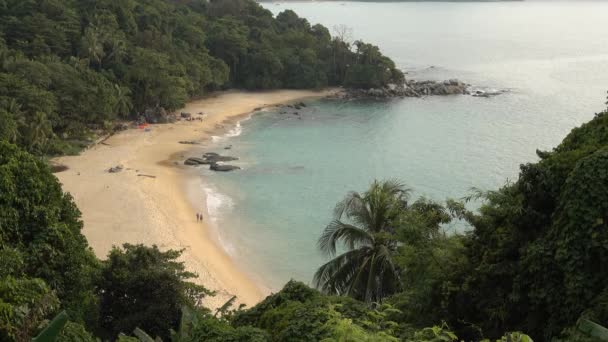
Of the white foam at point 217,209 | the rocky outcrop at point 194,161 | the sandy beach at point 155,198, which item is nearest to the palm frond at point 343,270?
the sandy beach at point 155,198

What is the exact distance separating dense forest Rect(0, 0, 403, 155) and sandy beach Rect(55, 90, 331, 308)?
3.24 metres

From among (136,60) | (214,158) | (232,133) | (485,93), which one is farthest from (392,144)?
(136,60)

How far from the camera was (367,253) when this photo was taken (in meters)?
16.6

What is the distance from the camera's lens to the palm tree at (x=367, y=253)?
16219mm

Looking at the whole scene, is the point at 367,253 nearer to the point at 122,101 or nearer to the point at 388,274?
the point at 388,274

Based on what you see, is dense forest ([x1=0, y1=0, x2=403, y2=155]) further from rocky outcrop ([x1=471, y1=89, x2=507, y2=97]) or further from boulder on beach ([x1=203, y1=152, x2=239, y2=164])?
rocky outcrop ([x1=471, y1=89, x2=507, y2=97])

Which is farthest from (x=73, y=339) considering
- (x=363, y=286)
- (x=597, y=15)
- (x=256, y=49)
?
(x=597, y=15)

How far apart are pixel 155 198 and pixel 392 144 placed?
2382 cm

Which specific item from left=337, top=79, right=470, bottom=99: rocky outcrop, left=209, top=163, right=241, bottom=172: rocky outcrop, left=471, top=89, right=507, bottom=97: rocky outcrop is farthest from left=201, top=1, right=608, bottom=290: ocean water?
left=337, top=79, right=470, bottom=99: rocky outcrop

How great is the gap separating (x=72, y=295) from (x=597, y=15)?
18897cm

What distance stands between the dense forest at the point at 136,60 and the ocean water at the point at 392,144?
766 centimetres

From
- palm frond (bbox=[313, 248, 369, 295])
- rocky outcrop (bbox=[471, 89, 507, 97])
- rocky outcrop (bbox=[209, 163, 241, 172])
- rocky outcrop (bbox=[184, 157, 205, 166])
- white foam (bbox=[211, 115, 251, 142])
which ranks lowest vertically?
rocky outcrop (bbox=[209, 163, 241, 172])

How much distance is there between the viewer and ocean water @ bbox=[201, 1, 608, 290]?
109ft

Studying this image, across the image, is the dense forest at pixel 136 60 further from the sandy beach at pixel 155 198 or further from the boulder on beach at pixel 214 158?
the boulder on beach at pixel 214 158
